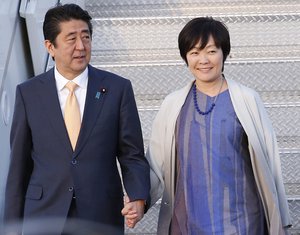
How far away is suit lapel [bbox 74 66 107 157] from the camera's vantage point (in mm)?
4219

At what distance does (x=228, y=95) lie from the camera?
4395mm

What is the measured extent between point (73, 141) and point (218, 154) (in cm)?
65

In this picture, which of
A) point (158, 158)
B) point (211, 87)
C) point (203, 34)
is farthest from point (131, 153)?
point (203, 34)

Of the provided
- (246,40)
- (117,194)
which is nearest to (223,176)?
(117,194)

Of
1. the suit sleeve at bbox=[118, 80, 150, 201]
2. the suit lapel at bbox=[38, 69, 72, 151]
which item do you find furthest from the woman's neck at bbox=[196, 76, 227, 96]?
the suit lapel at bbox=[38, 69, 72, 151]

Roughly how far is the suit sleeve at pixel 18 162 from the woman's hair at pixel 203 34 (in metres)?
0.79

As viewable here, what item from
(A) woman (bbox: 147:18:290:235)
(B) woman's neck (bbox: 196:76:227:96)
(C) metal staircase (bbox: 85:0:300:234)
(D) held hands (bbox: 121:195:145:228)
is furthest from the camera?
(C) metal staircase (bbox: 85:0:300:234)

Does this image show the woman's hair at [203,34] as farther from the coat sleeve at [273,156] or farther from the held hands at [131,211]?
the held hands at [131,211]

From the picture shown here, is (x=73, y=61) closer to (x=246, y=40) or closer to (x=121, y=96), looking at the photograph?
(x=121, y=96)

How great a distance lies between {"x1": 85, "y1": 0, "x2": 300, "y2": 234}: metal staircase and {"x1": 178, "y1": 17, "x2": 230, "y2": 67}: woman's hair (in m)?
1.68

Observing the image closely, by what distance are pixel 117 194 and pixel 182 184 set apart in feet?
0.99

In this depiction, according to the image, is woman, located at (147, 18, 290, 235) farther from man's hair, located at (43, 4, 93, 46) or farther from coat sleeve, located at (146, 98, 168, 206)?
man's hair, located at (43, 4, 93, 46)

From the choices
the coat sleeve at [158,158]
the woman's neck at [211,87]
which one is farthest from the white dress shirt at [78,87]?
the woman's neck at [211,87]

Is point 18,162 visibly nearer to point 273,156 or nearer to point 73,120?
point 73,120
